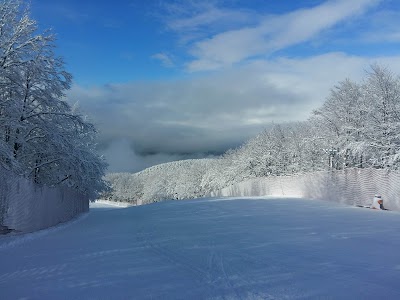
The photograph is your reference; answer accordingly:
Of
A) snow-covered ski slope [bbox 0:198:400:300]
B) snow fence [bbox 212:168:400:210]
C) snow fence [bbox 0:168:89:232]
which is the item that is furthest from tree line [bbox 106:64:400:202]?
snow fence [bbox 0:168:89:232]

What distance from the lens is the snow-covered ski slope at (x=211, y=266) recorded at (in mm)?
6094

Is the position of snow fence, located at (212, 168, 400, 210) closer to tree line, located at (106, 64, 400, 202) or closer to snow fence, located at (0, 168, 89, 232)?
tree line, located at (106, 64, 400, 202)

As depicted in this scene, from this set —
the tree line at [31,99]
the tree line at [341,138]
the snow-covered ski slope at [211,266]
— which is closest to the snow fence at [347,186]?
the tree line at [341,138]

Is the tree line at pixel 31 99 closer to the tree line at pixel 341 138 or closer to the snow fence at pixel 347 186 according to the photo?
the snow fence at pixel 347 186

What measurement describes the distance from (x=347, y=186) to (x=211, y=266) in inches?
845

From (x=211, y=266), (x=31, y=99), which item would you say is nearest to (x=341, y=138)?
(x=31, y=99)

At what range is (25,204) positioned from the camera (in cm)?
1609

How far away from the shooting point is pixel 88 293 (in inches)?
244

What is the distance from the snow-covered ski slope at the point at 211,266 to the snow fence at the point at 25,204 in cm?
205

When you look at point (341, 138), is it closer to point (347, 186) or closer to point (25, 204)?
point (347, 186)

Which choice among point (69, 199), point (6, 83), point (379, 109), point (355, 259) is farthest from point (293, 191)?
point (355, 259)

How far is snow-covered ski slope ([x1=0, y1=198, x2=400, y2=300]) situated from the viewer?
6094 millimetres

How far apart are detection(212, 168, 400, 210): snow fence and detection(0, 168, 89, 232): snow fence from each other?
18.4 m

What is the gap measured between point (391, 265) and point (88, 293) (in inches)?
221
